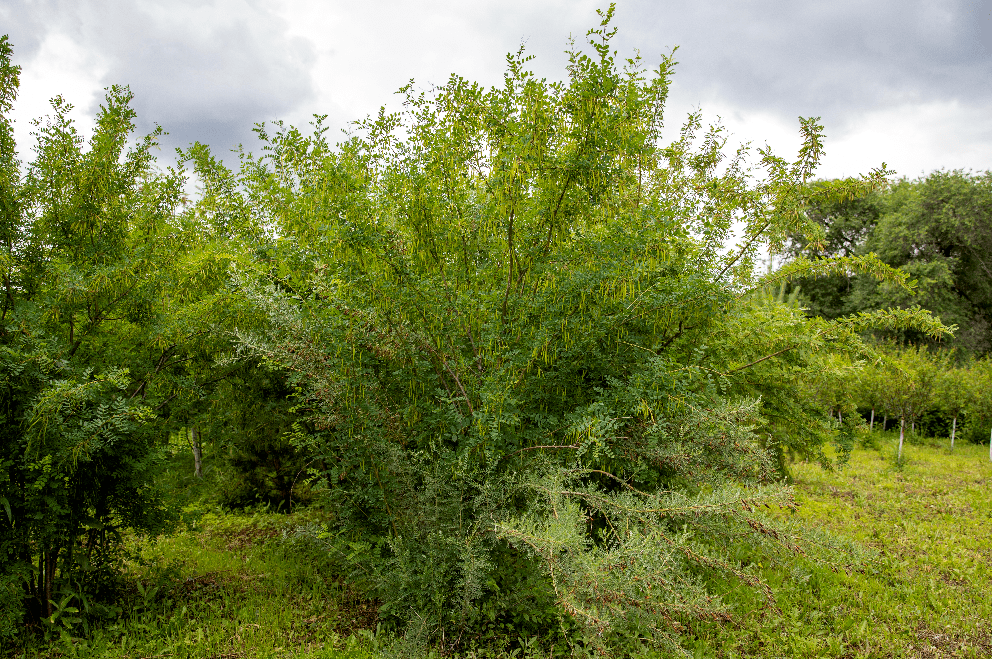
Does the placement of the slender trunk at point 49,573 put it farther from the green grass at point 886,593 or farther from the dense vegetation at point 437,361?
the green grass at point 886,593

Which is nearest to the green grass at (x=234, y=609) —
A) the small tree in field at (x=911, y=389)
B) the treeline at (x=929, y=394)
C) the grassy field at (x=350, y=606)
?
the grassy field at (x=350, y=606)

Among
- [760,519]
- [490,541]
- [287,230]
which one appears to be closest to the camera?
[760,519]

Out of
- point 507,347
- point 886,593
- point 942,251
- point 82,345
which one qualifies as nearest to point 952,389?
point 942,251

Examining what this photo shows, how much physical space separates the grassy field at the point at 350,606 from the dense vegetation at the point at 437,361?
7 cm

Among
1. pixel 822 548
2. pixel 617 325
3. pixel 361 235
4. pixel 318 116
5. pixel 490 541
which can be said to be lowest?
pixel 490 541

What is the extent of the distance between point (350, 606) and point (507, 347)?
99.9 inches

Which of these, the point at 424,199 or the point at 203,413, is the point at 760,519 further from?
the point at 203,413

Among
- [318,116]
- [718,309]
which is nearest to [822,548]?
[718,309]

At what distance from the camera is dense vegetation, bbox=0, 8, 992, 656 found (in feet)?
11.6

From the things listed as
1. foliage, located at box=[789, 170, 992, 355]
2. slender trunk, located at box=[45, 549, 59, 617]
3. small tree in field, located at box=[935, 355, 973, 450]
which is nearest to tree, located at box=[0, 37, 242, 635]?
slender trunk, located at box=[45, 549, 59, 617]

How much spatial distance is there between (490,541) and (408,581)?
1.95 ft

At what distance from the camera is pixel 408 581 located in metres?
3.79

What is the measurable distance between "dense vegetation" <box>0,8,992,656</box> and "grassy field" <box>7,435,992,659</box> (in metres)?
0.07

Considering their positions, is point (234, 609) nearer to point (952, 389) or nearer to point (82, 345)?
point (82, 345)
